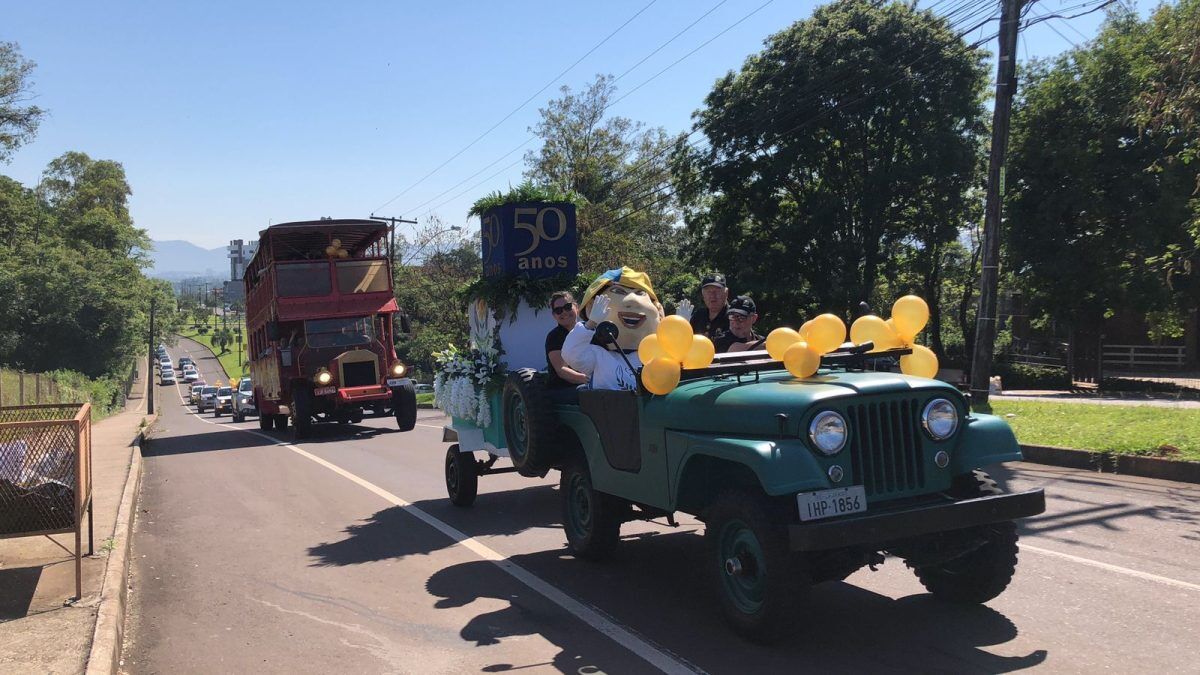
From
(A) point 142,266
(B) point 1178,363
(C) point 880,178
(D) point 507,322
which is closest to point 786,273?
(C) point 880,178

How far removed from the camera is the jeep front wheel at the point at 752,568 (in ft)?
14.4

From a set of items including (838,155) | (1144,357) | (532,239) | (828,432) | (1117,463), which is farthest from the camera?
(1144,357)

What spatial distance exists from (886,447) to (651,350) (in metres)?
1.56


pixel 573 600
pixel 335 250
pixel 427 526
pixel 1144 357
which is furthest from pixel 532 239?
pixel 1144 357

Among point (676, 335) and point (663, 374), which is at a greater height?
point (676, 335)

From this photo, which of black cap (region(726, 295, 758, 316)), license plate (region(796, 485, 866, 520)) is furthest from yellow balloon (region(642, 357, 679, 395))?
black cap (region(726, 295, 758, 316))

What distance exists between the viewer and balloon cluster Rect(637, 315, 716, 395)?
5.24m

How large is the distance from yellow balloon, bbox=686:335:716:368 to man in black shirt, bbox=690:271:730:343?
6.60 feet

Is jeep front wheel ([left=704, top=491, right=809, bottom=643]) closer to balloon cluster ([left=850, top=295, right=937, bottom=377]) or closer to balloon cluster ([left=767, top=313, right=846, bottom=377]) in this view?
balloon cluster ([left=767, top=313, right=846, bottom=377])

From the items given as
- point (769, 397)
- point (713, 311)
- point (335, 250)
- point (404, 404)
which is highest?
point (335, 250)

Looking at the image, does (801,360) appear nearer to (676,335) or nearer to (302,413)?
(676,335)

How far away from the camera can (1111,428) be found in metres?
12.6

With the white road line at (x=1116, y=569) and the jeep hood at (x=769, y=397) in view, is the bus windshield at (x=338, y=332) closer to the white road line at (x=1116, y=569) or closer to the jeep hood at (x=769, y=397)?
the jeep hood at (x=769, y=397)

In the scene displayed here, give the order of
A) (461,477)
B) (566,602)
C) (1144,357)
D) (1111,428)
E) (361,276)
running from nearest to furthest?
(566,602) < (461,477) < (1111,428) < (361,276) < (1144,357)
